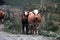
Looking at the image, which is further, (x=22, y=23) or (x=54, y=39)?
(x=22, y=23)

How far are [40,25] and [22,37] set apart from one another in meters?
1.69

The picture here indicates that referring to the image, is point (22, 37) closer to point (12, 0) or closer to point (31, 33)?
point (31, 33)

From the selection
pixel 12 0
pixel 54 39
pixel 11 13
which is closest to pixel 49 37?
pixel 54 39

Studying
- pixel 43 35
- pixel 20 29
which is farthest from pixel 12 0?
pixel 43 35

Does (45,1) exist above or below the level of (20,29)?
above

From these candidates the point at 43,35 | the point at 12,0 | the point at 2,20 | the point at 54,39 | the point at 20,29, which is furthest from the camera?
the point at 12,0

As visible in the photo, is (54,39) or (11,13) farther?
(11,13)

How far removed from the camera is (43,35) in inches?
442

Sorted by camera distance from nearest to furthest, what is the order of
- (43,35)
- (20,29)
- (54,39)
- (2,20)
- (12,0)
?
(54,39), (43,35), (20,29), (2,20), (12,0)

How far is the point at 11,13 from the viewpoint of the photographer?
1435cm

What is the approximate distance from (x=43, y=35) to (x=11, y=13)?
3.67 metres

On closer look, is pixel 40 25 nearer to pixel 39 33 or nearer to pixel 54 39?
pixel 39 33

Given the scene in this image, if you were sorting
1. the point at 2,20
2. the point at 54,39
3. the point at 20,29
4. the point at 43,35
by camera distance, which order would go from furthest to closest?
the point at 2,20 → the point at 20,29 → the point at 43,35 → the point at 54,39

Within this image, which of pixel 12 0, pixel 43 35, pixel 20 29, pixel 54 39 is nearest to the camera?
pixel 54 39
